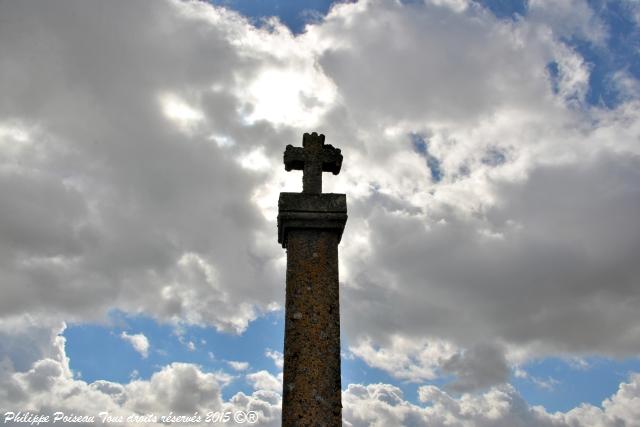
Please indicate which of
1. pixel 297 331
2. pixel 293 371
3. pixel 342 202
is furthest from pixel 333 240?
pixel 293 371

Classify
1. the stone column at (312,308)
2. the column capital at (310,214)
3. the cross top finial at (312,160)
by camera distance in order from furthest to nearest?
the cross top finial at (312,160)
the column capital at (310,214)
the stone column at (312,308)

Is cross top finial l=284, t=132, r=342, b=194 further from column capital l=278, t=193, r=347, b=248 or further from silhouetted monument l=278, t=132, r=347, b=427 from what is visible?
column capital l=278, t=193, r=347, b=248

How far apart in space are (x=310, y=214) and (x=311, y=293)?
1176 mm

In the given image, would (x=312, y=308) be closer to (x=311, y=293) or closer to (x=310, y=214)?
(x=311, y=293)

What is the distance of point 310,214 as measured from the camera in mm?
8359

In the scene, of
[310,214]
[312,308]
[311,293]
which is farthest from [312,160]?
[312,308]

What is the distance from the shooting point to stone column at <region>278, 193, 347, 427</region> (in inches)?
291

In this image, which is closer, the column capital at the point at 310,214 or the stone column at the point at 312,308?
the stone column at the point at 312,308

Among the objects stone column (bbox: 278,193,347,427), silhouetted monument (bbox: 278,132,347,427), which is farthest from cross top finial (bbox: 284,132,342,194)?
stone column (bbox: 278,193,347,427)

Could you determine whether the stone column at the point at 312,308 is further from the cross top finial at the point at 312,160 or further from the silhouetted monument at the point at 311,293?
the cross top finial at the point at 312,160

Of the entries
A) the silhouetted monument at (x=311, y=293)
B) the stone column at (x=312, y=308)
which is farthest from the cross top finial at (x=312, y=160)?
the stone column at (x=312, y=308)

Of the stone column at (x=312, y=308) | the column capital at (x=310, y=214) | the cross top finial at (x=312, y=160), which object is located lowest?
the stone column at (x=312, y=308)

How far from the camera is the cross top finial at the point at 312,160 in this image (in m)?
8.84

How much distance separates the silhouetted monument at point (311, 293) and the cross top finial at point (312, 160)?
15 mm
